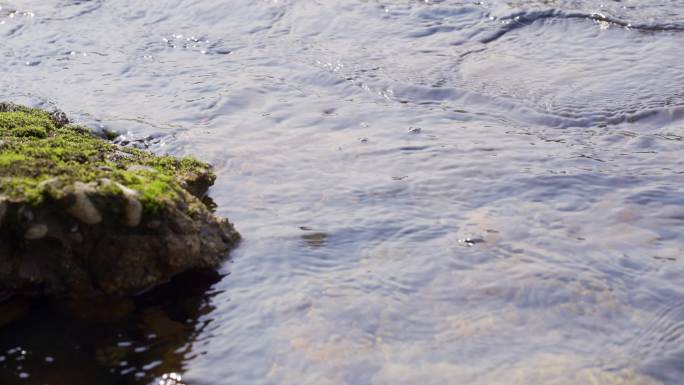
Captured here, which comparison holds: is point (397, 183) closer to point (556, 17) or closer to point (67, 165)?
point (67, 165)

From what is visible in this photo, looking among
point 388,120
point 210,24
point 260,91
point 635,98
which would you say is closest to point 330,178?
point 388,120

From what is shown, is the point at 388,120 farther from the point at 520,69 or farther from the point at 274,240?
the point at 274,240

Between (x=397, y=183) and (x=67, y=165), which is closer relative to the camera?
(x=67, y=165)

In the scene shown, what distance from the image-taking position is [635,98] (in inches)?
281

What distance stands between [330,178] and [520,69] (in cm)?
287

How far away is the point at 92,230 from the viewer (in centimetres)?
434

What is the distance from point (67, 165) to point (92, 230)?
53 cm

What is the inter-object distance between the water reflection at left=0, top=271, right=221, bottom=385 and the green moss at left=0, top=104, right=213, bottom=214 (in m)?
0.48

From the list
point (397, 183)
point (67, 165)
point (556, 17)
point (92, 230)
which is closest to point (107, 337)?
point (92, 230)

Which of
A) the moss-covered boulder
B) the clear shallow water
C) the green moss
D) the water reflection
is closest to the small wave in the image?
the clear shallow water

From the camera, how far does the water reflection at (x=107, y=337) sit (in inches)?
151

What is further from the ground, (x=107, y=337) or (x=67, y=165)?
(x=67, y=165)

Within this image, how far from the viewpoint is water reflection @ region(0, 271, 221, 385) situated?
3830 mm

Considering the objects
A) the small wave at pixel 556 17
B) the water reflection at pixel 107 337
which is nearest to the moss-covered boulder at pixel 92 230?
the water reflection at pixel 107 337
